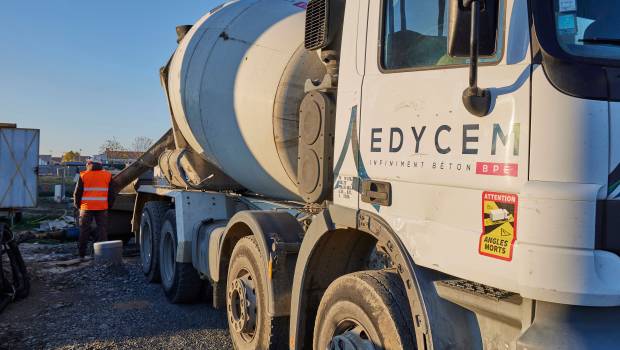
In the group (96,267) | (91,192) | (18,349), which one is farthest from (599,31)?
(91,192)

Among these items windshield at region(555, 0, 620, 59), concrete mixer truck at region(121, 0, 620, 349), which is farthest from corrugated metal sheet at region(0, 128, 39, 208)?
windshield at region(555, 0, 620, 59)

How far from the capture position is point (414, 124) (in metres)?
2.76

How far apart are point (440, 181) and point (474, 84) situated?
51 cm

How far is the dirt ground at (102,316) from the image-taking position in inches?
215

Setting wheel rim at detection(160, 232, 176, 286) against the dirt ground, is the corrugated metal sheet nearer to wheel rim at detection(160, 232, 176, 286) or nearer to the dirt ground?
the dirt ground

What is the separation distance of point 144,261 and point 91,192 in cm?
212

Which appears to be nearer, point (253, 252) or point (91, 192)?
point (253, 252)

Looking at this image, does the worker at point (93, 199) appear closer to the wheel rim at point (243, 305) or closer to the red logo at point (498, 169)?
the wheel rim at point (243, 305)

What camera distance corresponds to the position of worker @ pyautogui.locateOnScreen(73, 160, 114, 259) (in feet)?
31.9

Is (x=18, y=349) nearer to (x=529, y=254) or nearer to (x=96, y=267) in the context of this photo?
(x=96, y=267)

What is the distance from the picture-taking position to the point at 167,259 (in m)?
7.64

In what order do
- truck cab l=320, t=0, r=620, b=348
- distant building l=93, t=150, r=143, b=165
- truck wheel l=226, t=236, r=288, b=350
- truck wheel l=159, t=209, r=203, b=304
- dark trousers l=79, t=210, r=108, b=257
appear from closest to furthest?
truck cab l=320, t=0, r=620, b=348
truck wheel l=226, t=236, r=288, b=350
truck wheel l=159, t=209, r=203, b=304
dark trousers l=79, t=210, r=108, b=257
distant building l=93, t=150, r=143, b=165

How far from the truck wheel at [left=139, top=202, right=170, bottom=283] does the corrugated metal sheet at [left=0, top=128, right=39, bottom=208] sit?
2459mm

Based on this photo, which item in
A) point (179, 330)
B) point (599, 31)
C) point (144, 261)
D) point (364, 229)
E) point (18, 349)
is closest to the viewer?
point (599, 31)
